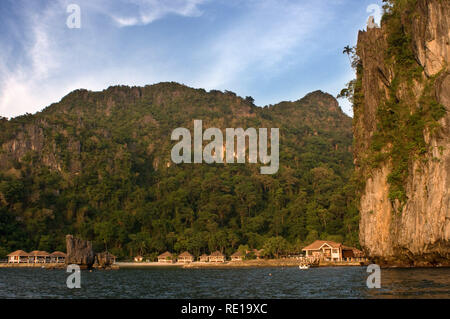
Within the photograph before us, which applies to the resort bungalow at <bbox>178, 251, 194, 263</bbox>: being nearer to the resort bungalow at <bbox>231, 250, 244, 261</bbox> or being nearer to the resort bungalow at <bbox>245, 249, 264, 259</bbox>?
the resort bungalow at <bbox>231, 250, 244, 261</bbox>

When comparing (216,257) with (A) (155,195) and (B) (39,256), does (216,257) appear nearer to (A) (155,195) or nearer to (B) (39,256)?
(B) (39,256)

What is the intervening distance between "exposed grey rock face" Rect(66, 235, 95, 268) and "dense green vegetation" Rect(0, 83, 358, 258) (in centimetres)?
3529

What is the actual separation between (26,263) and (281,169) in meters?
89.9

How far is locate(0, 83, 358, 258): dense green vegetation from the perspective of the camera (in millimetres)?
116250

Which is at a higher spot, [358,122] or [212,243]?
[358,122]

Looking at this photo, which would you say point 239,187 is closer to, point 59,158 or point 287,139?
point 287,139

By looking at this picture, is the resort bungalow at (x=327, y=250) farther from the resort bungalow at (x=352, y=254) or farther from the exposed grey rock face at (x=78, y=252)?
the exposed grey rock face at (x=78, y=252)

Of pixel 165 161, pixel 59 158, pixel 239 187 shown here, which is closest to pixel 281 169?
pixel 239 187

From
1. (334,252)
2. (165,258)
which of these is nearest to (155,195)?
(165,258)

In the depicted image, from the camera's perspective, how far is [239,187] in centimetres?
14762

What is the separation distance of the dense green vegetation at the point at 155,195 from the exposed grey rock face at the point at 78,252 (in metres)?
35.3

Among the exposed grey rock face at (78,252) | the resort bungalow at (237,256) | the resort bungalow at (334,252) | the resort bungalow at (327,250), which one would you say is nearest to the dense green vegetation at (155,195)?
the resort bungalow at (237,256)

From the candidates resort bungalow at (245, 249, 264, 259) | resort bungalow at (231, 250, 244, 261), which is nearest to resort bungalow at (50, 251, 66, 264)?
resort bungalow at (231, 250, 244, 261)
